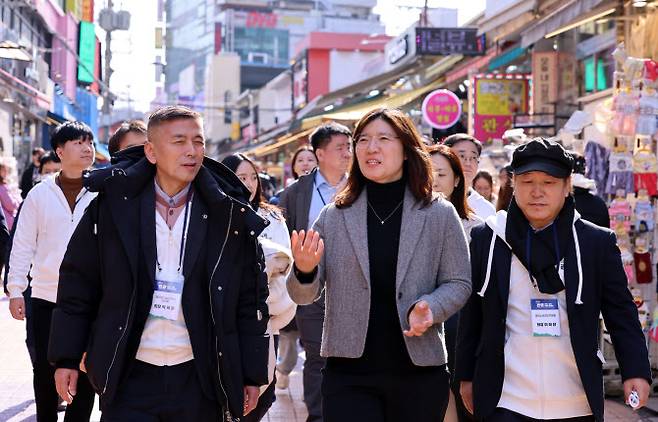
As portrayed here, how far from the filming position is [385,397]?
396 centimetres

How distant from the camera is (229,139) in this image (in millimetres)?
81688

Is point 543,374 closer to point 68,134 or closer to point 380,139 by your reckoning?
point 380,139

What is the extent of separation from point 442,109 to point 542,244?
14395 millimetres

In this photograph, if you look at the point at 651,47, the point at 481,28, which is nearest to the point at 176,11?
the point at 481,28

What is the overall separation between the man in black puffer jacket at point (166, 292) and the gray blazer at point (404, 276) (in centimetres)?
28

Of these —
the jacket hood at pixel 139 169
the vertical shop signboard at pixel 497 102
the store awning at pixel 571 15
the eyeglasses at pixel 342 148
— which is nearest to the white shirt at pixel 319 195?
the eyeglasses at pixel 342 148

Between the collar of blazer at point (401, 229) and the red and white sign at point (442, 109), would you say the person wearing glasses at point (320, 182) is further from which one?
the red and white sign at point (442, 109)

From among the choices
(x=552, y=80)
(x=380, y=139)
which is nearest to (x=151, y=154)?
(x=380, y=139)

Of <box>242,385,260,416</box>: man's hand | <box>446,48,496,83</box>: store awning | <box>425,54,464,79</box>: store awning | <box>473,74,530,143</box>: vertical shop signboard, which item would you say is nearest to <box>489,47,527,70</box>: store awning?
<box>446,48,496,83</box>: store awning

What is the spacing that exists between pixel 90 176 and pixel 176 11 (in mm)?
151885

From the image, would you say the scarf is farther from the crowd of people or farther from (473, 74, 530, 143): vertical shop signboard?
(473, 74, 530, 143): vertical shop signboard

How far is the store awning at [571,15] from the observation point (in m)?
12.1

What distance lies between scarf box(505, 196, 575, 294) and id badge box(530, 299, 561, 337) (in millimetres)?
50

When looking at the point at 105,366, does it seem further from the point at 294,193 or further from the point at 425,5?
the point at 425,5
